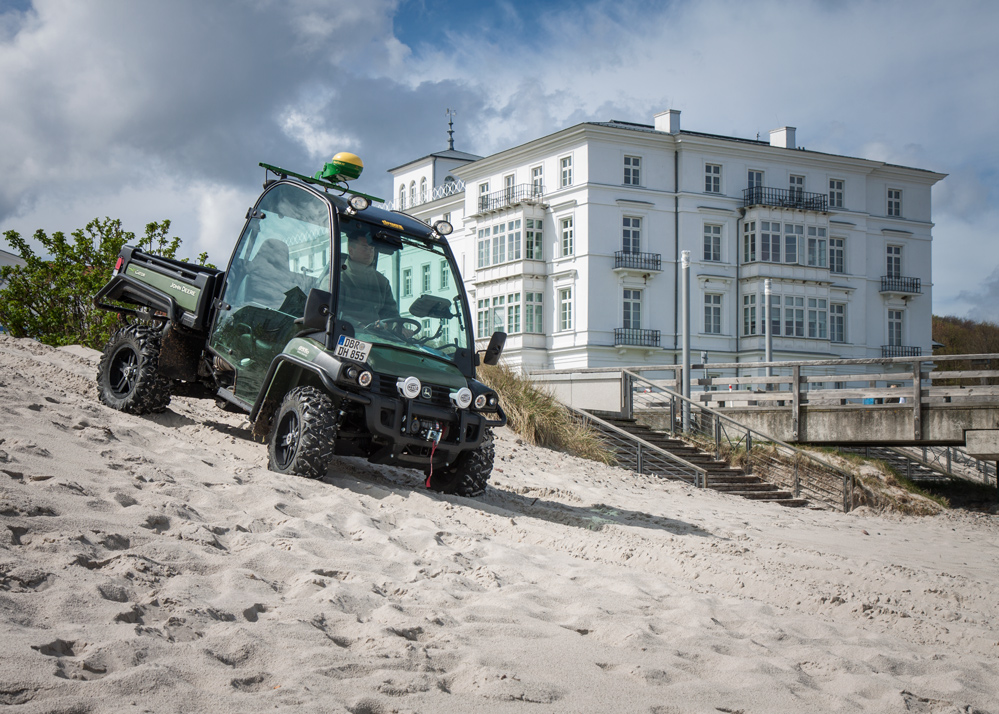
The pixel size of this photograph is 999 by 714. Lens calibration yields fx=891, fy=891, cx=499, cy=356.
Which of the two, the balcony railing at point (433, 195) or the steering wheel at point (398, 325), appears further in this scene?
the balcony railing at point (433, 195)

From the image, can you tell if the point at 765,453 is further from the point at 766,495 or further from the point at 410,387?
the point at 410,387

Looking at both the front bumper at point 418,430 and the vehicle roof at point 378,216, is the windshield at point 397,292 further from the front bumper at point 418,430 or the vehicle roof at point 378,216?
the front bumper at point 418,430

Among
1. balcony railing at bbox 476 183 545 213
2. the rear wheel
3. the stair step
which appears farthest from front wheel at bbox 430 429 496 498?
balcony railing at bbox 476 183 545 213

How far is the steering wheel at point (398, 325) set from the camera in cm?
831

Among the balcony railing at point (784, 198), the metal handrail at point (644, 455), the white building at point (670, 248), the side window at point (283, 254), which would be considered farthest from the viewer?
the balcony railing at point (784, 198)

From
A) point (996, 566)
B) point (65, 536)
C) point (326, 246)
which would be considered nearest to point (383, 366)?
point (326, 246)

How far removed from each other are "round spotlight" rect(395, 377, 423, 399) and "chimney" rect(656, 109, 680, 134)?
43.4m

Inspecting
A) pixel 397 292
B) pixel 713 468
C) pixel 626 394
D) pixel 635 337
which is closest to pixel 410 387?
pixel 397 292

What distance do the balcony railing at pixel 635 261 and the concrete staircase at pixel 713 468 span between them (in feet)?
87.4

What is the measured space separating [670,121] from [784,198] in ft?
24.5

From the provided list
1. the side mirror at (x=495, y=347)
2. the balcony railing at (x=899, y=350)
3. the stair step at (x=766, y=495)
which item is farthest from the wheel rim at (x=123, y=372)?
the balcony railing at (x=899, y=350)

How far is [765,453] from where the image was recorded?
18.0 m

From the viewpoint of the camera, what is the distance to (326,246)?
27.1 ft

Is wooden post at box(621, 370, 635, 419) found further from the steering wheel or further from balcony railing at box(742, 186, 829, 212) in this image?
balcony railing at box(742, 186, 829, 212)
